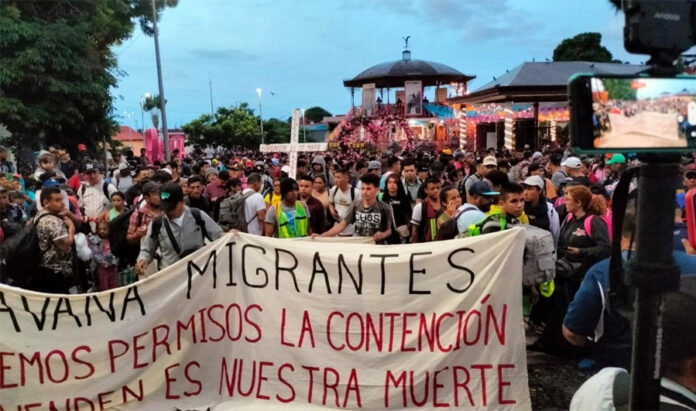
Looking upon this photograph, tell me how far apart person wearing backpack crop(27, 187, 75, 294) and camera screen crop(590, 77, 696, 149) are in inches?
190

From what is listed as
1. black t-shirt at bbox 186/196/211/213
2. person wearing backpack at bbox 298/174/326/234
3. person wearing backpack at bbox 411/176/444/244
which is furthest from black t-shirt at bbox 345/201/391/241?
black t-shirt at bbox 186/196/211/213

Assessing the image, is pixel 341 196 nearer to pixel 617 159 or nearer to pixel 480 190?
pixel 480 190

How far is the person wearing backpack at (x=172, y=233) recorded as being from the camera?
4.72 meters

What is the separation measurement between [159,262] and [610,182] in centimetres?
695

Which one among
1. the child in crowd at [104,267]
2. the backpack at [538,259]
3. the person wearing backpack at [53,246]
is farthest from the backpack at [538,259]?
the child in crowd at [104,267]

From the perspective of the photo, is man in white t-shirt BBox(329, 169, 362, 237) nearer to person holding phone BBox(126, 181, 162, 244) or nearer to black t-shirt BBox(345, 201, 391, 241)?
black t-shirt BBox(345, 201, 391, 241)

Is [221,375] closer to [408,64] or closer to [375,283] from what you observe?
[375,283]

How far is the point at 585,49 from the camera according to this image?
54.5m

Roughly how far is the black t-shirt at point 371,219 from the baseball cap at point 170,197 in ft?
6.77

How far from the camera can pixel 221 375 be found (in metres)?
4.18

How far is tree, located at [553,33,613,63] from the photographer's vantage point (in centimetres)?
5269

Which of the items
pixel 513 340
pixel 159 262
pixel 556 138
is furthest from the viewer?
pixel 556 138

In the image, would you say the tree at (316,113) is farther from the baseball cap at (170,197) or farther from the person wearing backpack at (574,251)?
the baseball cap at (170,197)

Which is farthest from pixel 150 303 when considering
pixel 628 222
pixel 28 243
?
pixel 628 222
